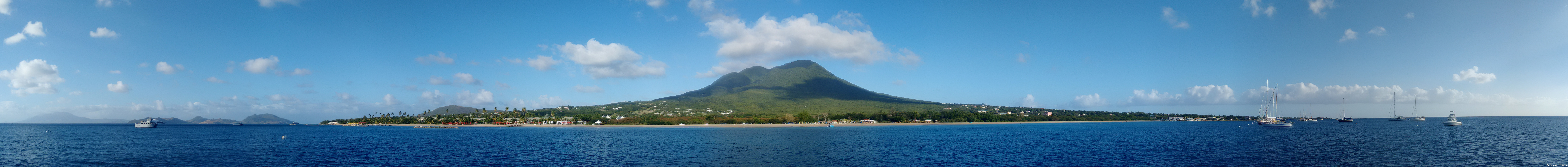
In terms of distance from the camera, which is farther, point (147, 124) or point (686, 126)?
point (686, 126)

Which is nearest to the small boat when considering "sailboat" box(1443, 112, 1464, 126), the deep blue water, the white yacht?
the white yacht

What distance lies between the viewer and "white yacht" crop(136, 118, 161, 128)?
140 metres

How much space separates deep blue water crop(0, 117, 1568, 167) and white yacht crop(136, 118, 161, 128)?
162 ft

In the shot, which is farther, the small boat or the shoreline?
the small boat

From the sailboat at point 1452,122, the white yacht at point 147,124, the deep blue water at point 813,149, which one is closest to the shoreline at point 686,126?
the deep blue water at point 813,149

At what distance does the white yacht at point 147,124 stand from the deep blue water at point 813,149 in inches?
1950

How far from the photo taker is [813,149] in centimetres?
5131

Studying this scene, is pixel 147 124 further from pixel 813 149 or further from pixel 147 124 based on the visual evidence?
pixel 813 149

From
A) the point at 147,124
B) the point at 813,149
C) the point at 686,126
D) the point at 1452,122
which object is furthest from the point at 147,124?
the point at 1452,122

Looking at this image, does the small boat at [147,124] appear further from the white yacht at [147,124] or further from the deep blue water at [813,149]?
the deep blue water at [813,149]

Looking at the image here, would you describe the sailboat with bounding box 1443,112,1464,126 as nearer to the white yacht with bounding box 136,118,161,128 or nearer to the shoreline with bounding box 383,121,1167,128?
the shoreline with bounding box 383,121,1167,128

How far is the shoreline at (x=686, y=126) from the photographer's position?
5354 inches

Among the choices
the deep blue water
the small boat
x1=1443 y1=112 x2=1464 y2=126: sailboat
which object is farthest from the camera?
the small boat

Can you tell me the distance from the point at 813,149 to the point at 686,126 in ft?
317
